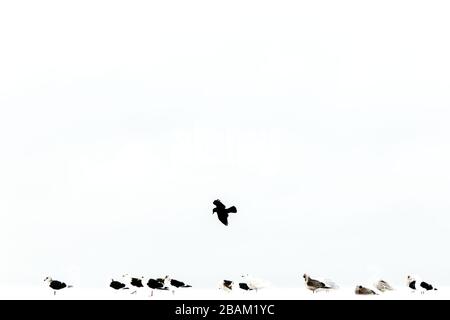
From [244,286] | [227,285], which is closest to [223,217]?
[227,285]

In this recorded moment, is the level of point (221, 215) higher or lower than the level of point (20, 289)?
higher

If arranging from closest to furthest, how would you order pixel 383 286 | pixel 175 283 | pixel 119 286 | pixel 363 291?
pixel 363 291 → pixel 383 286 → pixel 119 286 → pixel 175 283

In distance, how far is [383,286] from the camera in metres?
32.2

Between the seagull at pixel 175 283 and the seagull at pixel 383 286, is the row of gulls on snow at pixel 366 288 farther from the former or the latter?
the seagull at pixel 175 283

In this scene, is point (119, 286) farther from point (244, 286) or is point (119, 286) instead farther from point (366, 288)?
point (366, 288)

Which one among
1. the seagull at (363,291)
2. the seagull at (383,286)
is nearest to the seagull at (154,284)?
the seagull at (363,291)

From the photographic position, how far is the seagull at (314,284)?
3167cm

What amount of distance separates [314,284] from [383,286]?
3118 mm

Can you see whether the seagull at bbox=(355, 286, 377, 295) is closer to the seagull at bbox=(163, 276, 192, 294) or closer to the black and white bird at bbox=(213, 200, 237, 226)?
the black and white bird at bbox=(213, 200, 237, 226)
